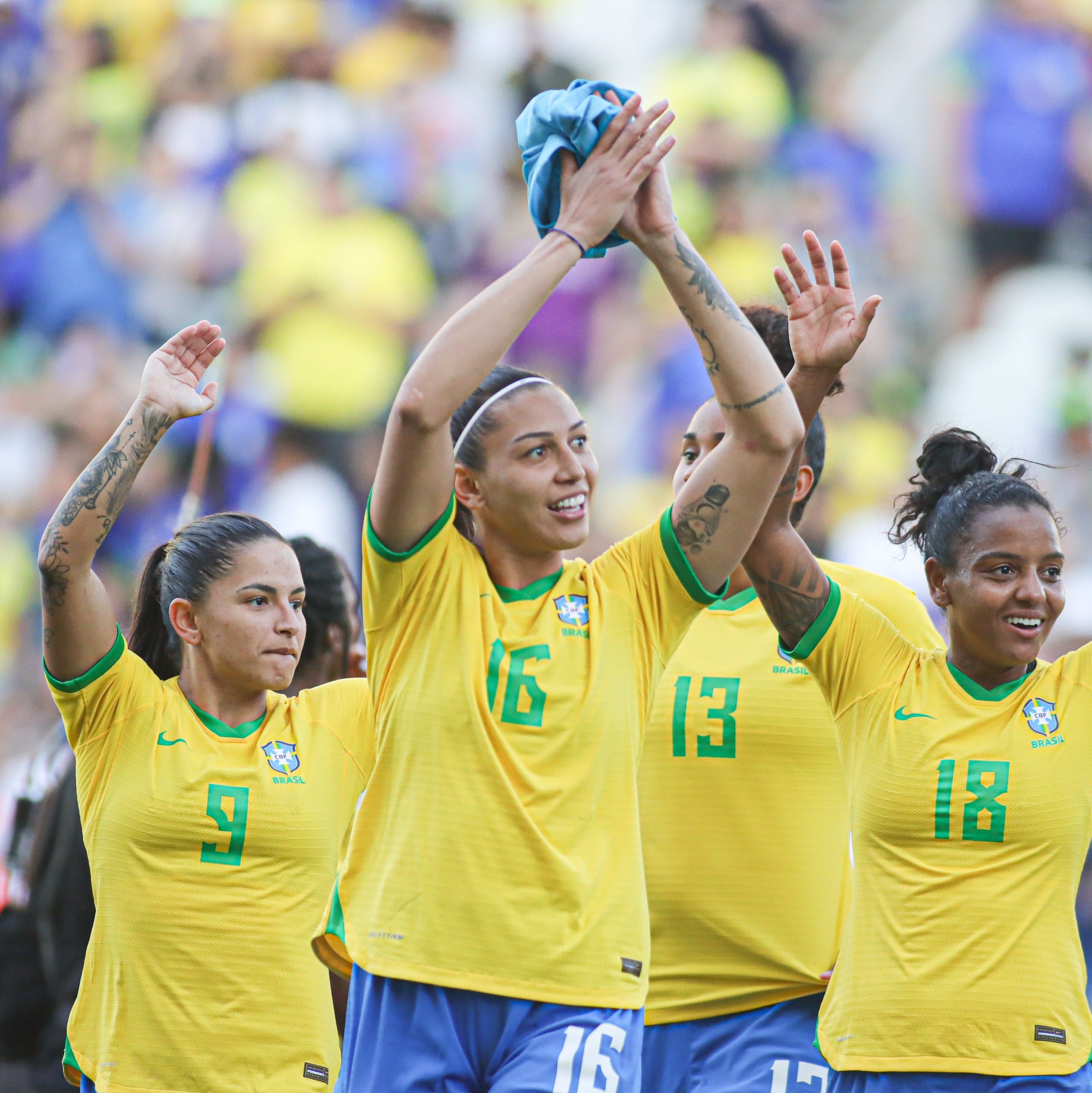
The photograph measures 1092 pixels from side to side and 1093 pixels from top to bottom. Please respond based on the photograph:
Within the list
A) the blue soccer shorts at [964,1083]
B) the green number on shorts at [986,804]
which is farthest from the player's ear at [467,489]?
the blue soccer shorts at [964,1083]

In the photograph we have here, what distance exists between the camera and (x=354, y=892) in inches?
126

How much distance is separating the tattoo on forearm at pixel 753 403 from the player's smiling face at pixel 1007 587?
73 centimetres

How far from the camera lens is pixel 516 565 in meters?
3.38

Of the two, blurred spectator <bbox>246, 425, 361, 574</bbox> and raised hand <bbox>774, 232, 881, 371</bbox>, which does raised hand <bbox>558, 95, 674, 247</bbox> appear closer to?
raised hand <bbox>774, 232, 881, 371</bbox>

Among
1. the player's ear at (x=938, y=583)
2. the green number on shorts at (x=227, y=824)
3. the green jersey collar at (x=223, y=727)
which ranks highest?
the player's ear at (x=938, y=583)

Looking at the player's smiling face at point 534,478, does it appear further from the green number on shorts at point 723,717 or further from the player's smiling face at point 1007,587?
the player's smiling face at point 1007,587

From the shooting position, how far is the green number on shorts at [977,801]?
3408 millimetres

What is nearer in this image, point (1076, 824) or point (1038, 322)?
point (1076, 824)

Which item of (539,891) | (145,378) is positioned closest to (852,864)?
(539,891)

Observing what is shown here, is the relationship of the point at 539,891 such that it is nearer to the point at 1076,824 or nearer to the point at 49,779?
the point at 1076,824

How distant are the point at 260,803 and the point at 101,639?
56 centimetres

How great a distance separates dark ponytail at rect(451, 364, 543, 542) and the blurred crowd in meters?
6.86

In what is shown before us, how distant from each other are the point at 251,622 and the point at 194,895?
2.31 ft

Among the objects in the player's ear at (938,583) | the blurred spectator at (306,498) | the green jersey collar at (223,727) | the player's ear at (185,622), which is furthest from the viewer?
the blurred spectator at (306,498)
